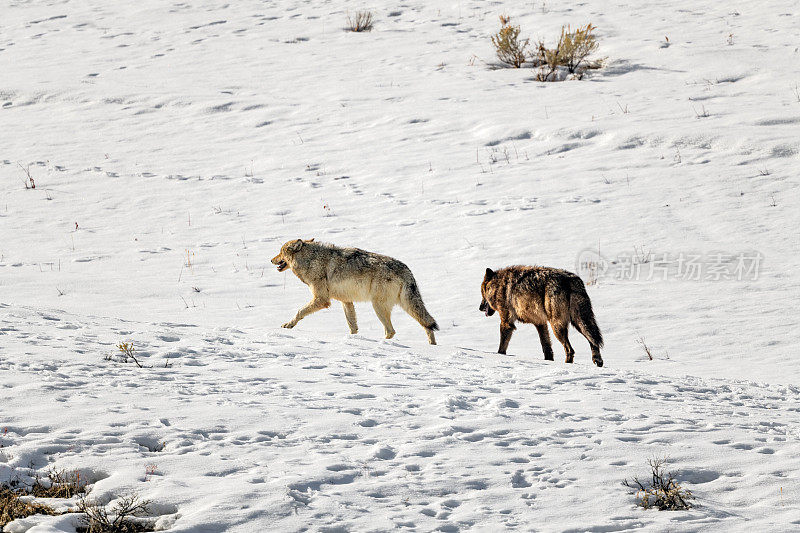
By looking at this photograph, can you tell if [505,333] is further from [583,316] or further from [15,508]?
[15,508]

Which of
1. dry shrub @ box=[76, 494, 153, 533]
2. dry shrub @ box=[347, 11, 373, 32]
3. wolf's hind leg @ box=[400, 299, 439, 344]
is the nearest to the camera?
dry shrub @ box=[76, 494, 153, 533]

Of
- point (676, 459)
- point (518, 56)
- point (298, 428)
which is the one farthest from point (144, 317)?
point (518, 56)

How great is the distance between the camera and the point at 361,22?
2534 cm

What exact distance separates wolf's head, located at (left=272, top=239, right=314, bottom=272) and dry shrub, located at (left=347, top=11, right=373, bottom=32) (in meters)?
16.7

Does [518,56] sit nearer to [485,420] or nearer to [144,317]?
[144,317]

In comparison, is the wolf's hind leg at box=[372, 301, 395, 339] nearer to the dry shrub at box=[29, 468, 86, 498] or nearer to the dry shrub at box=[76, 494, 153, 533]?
the dry shrub at box=[29, 468, 86, 498]

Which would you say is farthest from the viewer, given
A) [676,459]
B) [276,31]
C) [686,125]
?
[276,31]

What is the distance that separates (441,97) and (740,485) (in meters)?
16.5

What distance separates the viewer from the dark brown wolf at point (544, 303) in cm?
839

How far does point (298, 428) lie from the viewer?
513 cm

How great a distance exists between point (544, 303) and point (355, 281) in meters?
2.55

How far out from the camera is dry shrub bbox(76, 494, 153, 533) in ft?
12.1

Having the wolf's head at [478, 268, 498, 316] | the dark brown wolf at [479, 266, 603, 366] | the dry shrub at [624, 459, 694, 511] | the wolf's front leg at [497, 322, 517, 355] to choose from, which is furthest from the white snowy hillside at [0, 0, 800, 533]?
the dark brown wolf at [479, 266, 603, 366]

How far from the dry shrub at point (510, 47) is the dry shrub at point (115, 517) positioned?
61.9ft
